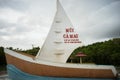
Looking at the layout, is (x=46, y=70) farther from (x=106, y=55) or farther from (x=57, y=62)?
(x=106, y=55)

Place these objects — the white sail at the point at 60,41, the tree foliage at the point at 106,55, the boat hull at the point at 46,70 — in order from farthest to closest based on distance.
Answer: the tree foliage at the point at 106,55
the white sail at the point at 60,41
the boat hull at the point at 46,70

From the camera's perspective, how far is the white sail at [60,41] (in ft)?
72.5

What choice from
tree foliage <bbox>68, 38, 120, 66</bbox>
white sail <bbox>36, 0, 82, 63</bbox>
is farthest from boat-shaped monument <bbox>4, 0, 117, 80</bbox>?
tree foliage <bbox>68, 38, 120, 66</bbox>

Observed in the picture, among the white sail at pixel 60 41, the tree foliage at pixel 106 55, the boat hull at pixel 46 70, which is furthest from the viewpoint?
the tree foliage at pixel 106 55

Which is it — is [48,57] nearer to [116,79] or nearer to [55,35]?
[55,35]

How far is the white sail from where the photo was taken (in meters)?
22.1

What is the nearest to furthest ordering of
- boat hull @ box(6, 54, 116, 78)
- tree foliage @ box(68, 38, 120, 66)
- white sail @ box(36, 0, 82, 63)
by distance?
boat hull @ box(6, 54, 116, 78)
white sail @ box(36, 0, 82, 63)
tree foliage @ box(68, 38, 120, 66)

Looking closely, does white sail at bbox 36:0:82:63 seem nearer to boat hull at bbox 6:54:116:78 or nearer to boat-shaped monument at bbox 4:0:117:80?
boat-shaped monument at bbox 4:0:117:80

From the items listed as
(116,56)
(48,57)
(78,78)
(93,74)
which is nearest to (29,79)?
(48,57)

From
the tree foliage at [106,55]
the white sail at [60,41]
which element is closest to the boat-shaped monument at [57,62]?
the white sail at [60,41]

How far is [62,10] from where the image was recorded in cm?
2325

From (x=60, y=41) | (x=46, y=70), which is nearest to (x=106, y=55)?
(x=60, y=41)

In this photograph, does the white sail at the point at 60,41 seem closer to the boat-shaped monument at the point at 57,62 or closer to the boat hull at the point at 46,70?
the boat-shaped monument at the point at 57,62

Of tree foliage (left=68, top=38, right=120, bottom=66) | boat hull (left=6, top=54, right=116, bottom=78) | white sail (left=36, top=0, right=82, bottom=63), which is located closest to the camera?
boat hull (left=6, top=54, right=116, bottom=78)
